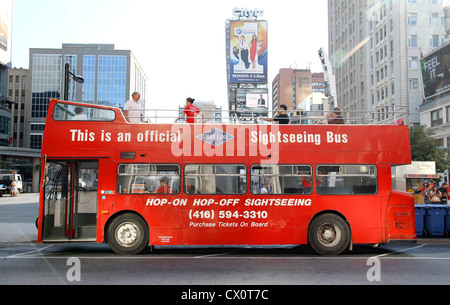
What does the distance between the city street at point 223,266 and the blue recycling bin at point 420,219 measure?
1.61 m

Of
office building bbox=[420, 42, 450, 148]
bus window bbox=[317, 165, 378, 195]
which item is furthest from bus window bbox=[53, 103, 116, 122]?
office building bbox=[420, 42, 450, 148]

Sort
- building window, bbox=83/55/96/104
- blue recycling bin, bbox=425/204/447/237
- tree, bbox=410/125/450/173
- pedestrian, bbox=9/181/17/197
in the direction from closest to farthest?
blue recycling bin, bbox=425/204/447/237, tree, bbox=410/125/450/173, pedestrian, bbox=9/181/17/197, building window, bbox=83/55/96/104

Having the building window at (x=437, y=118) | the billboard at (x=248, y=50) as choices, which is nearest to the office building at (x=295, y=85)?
the building window at (x=437, y=118)

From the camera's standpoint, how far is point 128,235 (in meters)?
10.0

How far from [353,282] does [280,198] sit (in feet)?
11.0

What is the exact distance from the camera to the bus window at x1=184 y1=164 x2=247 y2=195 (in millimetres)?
10141

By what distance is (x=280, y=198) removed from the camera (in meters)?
10.1

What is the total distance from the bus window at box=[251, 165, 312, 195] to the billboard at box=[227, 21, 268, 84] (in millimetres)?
36712

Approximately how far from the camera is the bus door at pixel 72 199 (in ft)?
34.3

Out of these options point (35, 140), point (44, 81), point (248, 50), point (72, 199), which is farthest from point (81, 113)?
point (44, 81)

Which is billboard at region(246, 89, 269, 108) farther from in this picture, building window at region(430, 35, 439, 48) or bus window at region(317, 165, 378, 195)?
bus window at region(317, 165, 378, 195)

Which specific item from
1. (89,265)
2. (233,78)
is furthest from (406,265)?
(233,78)

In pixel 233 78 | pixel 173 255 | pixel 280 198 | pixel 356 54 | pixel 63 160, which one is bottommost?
pixel 173 255
